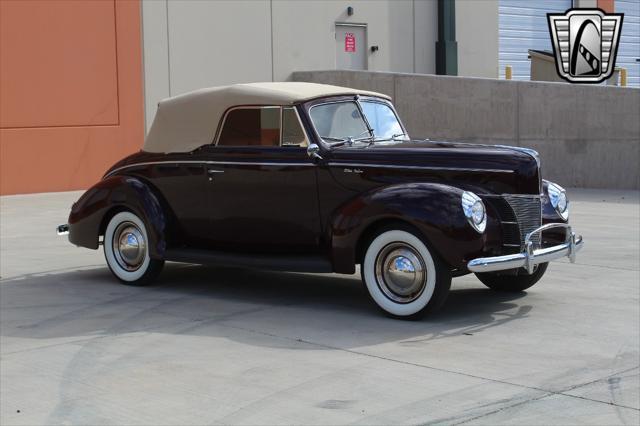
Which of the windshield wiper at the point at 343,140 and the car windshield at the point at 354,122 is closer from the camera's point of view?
the windshield wiper at the point at 343,140

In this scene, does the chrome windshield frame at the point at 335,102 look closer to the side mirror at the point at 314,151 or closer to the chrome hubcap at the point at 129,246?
the side mirror at the point at 314,151

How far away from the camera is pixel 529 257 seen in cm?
693

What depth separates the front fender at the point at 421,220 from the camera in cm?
676

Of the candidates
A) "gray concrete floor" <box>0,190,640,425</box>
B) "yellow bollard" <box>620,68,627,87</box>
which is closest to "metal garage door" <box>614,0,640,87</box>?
"yellow bollard" <box>620,68,627,87</box>

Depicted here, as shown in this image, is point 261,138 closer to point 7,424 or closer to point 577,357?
point 577,357

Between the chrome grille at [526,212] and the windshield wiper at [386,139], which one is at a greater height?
the windshield wiper at [386,139]

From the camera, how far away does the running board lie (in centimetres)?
747

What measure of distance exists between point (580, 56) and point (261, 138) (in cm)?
1604

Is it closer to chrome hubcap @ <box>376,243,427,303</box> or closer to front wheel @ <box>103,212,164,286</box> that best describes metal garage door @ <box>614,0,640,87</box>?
front wheel @ <box>103,212,164,286</box>

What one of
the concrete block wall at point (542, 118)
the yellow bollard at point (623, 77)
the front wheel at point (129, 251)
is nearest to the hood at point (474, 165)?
the front wheel at point (129, 251)

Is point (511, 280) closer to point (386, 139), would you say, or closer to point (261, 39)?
point (386, 139)

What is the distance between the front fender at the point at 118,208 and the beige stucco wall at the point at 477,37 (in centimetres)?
1495

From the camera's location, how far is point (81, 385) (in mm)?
5508

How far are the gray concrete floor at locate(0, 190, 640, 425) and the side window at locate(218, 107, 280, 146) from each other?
124 cm
